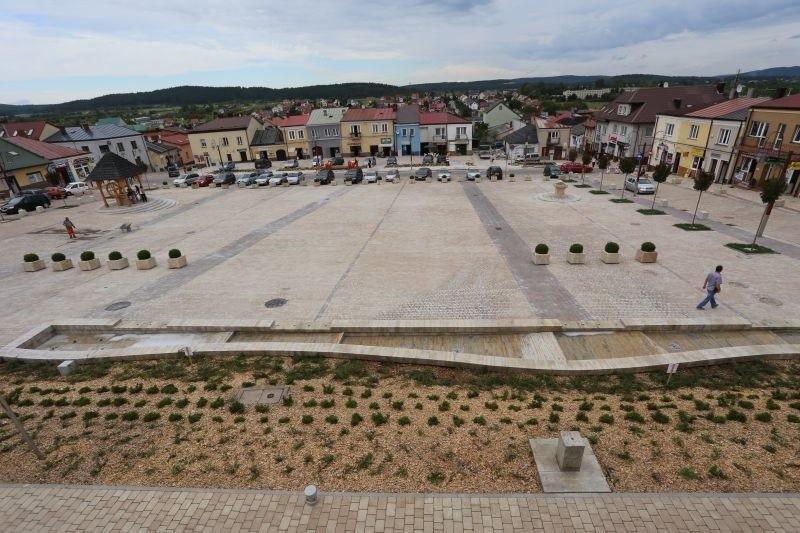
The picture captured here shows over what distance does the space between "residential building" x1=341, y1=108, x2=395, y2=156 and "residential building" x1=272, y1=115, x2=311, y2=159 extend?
22.0ft

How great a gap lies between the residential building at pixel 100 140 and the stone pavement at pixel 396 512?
65765 mm

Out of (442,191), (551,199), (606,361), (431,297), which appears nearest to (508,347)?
(606,361)

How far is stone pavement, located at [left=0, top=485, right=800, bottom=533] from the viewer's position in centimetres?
636

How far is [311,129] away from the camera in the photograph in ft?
220

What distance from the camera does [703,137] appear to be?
133 feet

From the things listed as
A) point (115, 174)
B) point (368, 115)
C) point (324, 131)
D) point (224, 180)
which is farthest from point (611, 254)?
point (324, 131)

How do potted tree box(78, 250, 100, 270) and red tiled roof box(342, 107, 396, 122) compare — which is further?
red tiled roof box(342, 107, 396, 122)

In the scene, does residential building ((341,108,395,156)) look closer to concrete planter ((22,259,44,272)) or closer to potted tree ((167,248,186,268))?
potted tree ((167,248,186,268))

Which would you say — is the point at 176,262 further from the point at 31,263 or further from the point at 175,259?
the point at 31,263

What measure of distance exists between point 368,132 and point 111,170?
4040 centimetres

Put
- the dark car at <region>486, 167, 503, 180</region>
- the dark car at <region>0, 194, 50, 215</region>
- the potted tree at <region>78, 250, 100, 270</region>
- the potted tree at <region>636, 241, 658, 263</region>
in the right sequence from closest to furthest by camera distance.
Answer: the potted tree at <region>636, 241, 658, 263</region> < the potted tree at <region>78, 250, 100, 270</region> < the dark car at <region>0, 194, 50, 215</region> < the dark car at <region>486, 167, 503, 180</region>

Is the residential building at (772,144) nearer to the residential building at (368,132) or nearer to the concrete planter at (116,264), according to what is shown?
the residential building at (368,132)

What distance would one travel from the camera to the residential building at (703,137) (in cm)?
3775

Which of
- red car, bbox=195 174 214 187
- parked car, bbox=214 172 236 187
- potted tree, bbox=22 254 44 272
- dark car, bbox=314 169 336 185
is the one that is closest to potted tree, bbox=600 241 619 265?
potted tree, bbox=22 254 44 272
